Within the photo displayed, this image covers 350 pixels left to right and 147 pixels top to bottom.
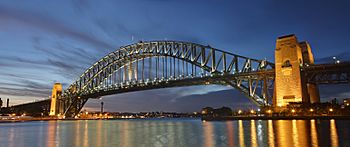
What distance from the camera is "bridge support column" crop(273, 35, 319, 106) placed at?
4581 cm

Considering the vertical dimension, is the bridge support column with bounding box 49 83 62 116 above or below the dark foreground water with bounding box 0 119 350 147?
above

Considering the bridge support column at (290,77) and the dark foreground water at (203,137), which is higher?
the bridge support column at (290,77)

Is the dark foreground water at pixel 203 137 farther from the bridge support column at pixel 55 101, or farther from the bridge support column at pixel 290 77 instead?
the bridge support column at pixel 55 101

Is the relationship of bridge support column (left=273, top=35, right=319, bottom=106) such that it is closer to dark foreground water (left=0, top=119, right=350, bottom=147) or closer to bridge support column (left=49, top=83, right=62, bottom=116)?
dark foreground water (left=0, top=119, right=350, bottom=147)

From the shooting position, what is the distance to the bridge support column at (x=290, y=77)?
4581 cm

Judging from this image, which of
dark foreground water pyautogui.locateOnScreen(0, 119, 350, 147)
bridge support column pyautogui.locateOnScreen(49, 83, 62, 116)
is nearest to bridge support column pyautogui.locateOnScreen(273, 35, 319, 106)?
dark foreground water pyautogui.locateOnScreen(0, 119, 350, 147)

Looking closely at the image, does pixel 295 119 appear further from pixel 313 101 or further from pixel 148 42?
pixel 148 42

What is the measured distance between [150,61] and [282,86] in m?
38.6

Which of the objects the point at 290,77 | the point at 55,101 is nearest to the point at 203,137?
the point at 290,77

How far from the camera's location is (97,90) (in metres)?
85.2

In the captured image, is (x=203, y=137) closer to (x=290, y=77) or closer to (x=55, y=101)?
(x=290, y=77)

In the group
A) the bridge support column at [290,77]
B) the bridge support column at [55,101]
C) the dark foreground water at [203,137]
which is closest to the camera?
the dark foreground water at [203,137]

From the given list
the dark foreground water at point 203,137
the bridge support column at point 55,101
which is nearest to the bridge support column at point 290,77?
the dark foreground water at point 203,137

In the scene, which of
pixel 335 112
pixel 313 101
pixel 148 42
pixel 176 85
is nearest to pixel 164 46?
pixel 148 42
